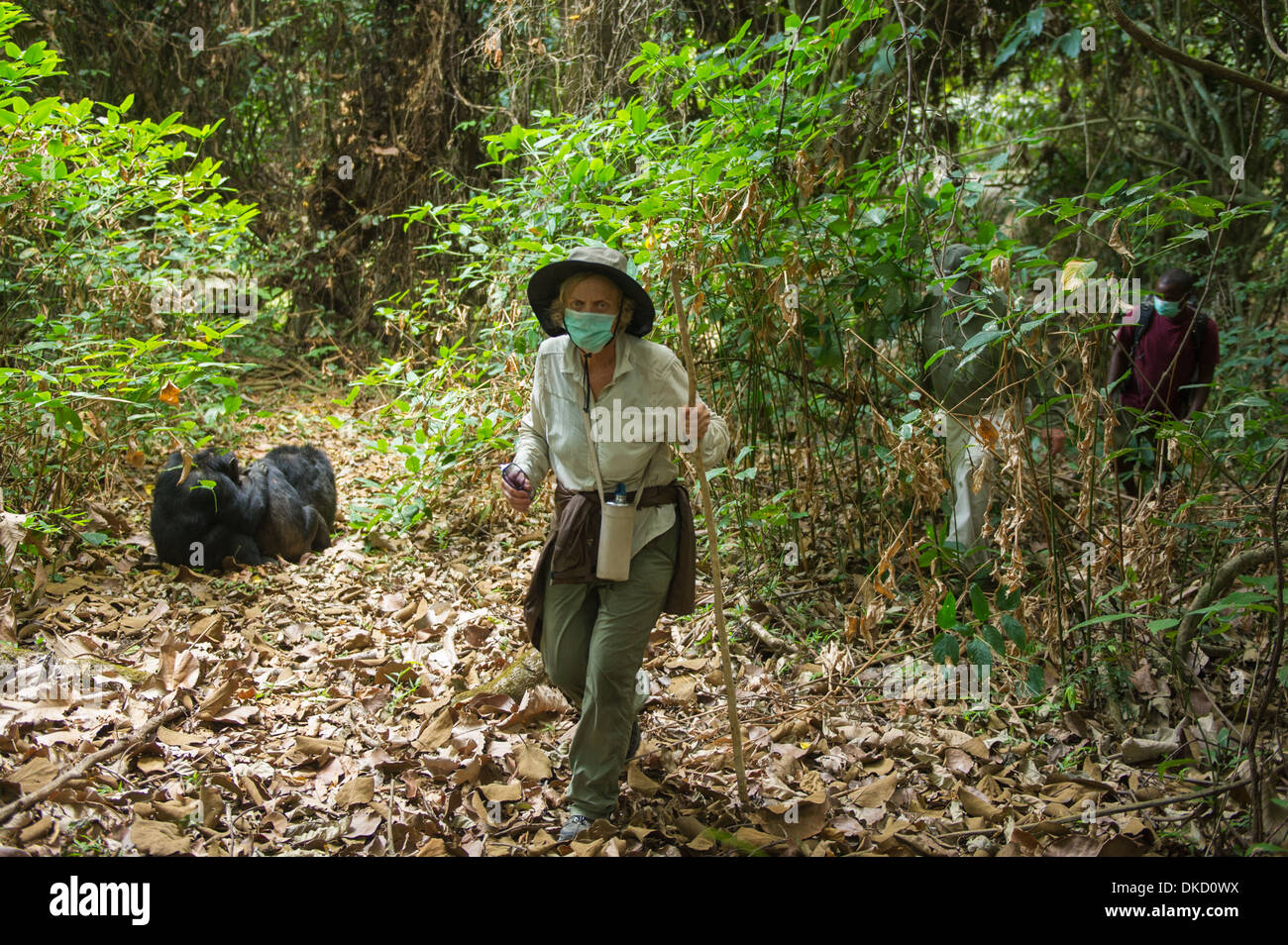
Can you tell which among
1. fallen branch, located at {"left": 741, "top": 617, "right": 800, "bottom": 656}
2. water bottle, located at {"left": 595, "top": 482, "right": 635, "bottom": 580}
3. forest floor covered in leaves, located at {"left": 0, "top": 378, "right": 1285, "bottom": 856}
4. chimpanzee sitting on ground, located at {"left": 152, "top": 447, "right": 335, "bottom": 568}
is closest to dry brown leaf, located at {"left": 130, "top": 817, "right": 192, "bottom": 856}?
forest floor covered in leaves, located at {"left": 0, "top": 378, "right": 1285, "bottom": 856}

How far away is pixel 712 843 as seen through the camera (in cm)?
→ 300

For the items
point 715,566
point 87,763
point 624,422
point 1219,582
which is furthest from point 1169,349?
point 87,763

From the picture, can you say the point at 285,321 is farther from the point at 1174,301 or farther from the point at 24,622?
the point at 1174,301

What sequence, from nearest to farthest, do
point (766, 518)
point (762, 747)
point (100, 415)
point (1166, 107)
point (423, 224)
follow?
point (762, 747) < point (766, 518) < point (100, 415) < point (1166, 107) < point (423, 224)

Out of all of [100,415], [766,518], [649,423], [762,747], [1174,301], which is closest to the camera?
[649,423]

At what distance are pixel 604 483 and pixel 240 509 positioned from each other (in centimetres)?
297

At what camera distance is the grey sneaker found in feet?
9.73

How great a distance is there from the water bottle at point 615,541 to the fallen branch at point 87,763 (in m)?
1.80

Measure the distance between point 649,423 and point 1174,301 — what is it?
14.0 ft

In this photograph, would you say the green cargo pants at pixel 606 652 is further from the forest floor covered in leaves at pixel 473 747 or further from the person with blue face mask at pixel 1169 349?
the person with blue face mask at pixel 1169 349

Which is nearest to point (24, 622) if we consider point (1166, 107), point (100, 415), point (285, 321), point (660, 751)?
point (100, 415)

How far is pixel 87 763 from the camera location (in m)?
2.99

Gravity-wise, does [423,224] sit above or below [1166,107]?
below

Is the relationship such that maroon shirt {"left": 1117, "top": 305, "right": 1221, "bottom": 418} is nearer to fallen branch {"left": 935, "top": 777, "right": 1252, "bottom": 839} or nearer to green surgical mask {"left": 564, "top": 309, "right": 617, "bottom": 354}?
fallen branch {"left": 935, "top": 777, "right": 1252, "bottom": 839}
